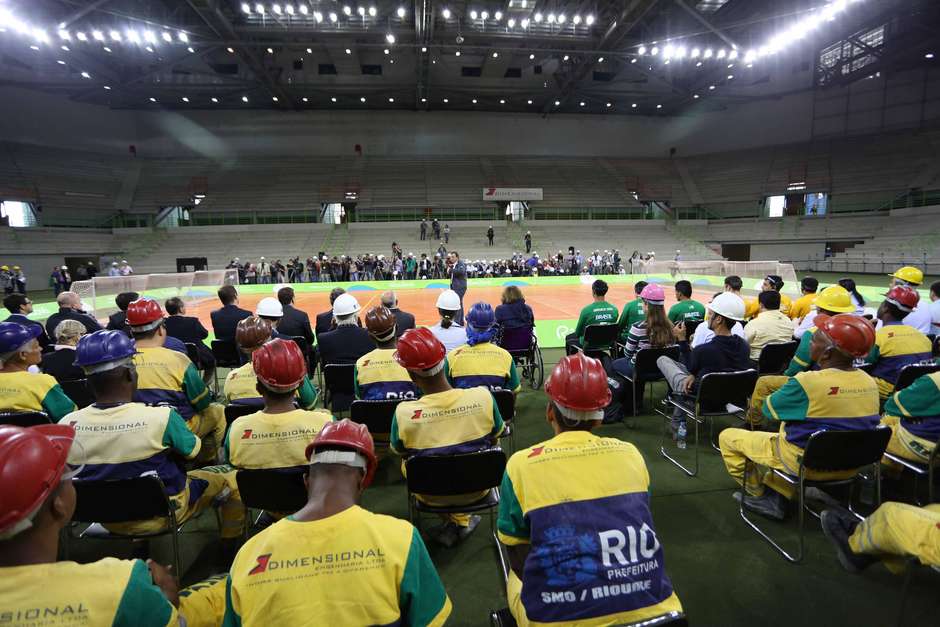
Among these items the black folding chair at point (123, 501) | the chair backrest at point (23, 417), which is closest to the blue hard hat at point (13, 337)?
the chair backrest at point (23, 417)

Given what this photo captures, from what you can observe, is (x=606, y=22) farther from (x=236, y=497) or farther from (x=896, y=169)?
(x=236, y=497)

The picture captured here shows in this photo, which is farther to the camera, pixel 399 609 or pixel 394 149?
pixel 394 149

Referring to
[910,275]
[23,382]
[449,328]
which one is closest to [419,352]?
[449,328]

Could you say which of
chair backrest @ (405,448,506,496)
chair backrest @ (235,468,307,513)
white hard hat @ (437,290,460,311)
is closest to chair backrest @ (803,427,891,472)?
chair backrest @ (405,448,506,496)

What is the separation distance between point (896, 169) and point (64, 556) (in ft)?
147

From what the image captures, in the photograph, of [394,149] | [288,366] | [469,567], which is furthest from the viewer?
[394,149]

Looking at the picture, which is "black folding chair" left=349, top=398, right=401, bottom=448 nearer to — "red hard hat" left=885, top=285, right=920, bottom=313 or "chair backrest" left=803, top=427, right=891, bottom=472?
"chair backrest" left=803, top=427, right=891, bottom=472

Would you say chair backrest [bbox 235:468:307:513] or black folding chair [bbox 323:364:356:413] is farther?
black folding chair [bbox 323:364:356:413]

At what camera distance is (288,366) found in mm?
2611

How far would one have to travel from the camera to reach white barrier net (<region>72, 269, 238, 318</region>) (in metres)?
11.6

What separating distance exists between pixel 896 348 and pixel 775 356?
41.4 inches

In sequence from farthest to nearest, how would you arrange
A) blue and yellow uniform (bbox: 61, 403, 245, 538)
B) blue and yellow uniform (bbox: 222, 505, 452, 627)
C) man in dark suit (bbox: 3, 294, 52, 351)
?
man in dark suit (bbox: 3, 294, 52, 351), blue and yellow uniform (bbox: 61, 403, 245, 538), blue and yellow uniform (bbox: 222, 505, 452, 627)

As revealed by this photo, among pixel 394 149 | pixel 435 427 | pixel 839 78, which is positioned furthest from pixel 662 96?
pixel 435 427

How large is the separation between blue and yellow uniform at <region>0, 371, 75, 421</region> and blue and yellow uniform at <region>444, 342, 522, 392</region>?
3276mm
